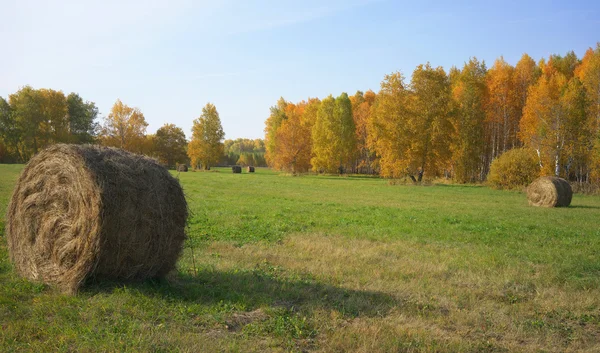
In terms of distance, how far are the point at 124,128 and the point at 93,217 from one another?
249 ft

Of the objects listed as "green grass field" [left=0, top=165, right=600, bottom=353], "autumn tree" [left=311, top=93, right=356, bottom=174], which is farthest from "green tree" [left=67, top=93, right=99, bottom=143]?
"green grass field" [left=0, top=165, right=600, bottom=353]

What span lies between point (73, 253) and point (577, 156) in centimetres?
4310

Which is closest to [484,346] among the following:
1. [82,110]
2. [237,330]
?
[237,330]

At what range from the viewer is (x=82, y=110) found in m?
76.4

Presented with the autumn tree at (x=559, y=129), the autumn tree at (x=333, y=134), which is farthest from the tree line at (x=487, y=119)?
the autumn tree at (x=333, y=134)

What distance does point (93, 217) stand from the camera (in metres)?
6.57

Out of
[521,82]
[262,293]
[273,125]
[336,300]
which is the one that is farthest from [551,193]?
[273,125]

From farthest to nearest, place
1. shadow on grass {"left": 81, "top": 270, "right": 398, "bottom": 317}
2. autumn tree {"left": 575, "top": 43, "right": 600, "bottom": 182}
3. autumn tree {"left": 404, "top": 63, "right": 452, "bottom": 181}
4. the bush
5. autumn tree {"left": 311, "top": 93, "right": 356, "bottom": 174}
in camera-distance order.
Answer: autumn tree {"left": 311, "top": 93, "right": 356, "bottom": 174} → autumn tree {"left": 404, "top": 63, "right": 452, "bottom": 181} → autumn tree {"left": 575, "top": 43, "right": 600, "bottom": 182} → the bush → shadow on grass {"left": 81, "top": 270, "right": 398, "bottom": 317}

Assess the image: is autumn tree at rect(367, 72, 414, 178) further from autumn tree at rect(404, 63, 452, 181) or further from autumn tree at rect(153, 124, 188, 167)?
autumn tree at rect(153, 124, 188, 167)

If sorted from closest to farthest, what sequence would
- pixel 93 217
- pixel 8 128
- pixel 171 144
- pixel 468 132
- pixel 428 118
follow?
pixel 93 217, pixel 428 118, pixel 468 132, pixel 8 128, pixel 171 144

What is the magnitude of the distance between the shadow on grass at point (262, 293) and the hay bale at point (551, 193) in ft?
63.6

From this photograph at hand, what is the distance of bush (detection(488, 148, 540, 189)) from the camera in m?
35.7

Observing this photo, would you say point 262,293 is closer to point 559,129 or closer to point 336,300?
point 336,300

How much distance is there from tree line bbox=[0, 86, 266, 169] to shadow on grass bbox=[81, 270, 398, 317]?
57.8 metres
